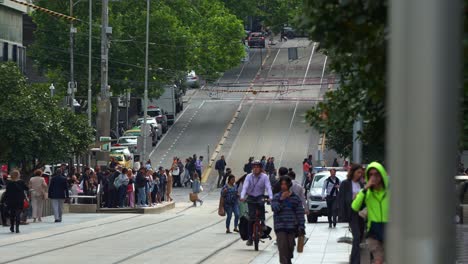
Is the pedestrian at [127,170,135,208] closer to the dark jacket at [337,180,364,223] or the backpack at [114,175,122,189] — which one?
the backpack at [114,175,122,189]

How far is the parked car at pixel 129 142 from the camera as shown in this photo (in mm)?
68369

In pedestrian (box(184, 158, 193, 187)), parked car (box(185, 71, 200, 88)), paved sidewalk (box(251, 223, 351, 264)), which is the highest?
parked car (box(185, 71, 200, 88))

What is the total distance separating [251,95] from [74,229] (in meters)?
64.5

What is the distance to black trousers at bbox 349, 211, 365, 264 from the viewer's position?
57.8 ft

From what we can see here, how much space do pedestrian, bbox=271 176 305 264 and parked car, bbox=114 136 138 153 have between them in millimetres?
49173

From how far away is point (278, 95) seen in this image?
95.4 meters

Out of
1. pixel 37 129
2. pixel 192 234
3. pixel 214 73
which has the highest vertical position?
pixel 214 73

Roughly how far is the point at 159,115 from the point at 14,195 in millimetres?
52248

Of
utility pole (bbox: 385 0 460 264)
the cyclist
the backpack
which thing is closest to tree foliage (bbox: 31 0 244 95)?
the backpack

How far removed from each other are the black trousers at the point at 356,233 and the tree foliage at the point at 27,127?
2718 centimetres

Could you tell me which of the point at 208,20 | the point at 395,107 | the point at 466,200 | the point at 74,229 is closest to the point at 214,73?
the point at 208,20

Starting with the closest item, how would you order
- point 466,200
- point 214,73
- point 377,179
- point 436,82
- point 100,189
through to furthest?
point 436,82
point 377,179
point 466,200
point 100,189
point 214,73

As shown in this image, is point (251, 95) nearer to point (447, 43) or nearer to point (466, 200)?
point (466, 200)

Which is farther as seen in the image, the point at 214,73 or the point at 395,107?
the point at 214,73
